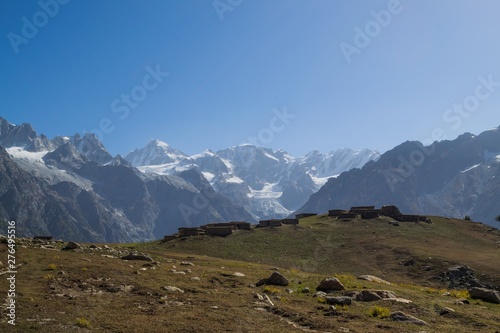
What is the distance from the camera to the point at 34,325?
725 inches

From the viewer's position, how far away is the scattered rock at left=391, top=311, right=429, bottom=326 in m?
21.3

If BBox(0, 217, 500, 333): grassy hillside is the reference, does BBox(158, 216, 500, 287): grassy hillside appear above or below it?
below

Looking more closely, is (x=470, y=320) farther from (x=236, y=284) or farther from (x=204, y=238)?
(x=204, y=238)

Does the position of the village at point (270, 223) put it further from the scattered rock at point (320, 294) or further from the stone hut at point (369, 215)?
the scattered rock at point (320, 294)

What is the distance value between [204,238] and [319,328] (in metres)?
85.1

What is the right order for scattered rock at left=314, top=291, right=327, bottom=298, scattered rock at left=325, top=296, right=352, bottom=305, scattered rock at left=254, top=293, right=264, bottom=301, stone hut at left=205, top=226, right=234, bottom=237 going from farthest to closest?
stone hut at left=205, top=226, right=234, bottom=237 < scattered rock at left=314, top=291, right=327, bottom=298 < scattered rock at left=254, top=293, right=264, bottom=301 < scattered rock at left=325, top=296, right=352, bottom=305

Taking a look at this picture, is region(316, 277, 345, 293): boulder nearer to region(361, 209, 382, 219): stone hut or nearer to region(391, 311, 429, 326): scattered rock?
region(391, 311, 429, 326): scattered rock

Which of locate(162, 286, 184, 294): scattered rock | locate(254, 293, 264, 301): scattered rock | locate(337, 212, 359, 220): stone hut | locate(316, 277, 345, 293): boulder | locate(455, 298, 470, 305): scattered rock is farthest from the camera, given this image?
locate(337, 212, 359, 220): stone hut

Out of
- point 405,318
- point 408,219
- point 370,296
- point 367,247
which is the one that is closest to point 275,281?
point 370,296

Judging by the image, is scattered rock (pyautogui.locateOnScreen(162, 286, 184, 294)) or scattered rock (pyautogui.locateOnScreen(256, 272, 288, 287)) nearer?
scattered rock (pyautogui.locateOnScreen(162, 286, 184, 294))

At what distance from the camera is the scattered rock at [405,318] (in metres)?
21.3

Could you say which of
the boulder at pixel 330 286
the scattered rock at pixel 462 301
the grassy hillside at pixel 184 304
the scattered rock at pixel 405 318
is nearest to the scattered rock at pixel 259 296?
the grassy hillside at pixel 184 304

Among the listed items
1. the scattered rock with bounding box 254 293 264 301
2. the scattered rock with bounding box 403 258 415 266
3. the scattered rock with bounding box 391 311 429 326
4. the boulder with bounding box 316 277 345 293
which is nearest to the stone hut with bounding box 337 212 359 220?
the scattered rock with bounding box 403 258 415 266

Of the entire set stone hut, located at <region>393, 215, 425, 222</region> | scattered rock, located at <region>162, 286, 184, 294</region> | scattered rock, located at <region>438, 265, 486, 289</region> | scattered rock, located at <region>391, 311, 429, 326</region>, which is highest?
stone hut, located at <region>393, 215, 425, 222</region>
